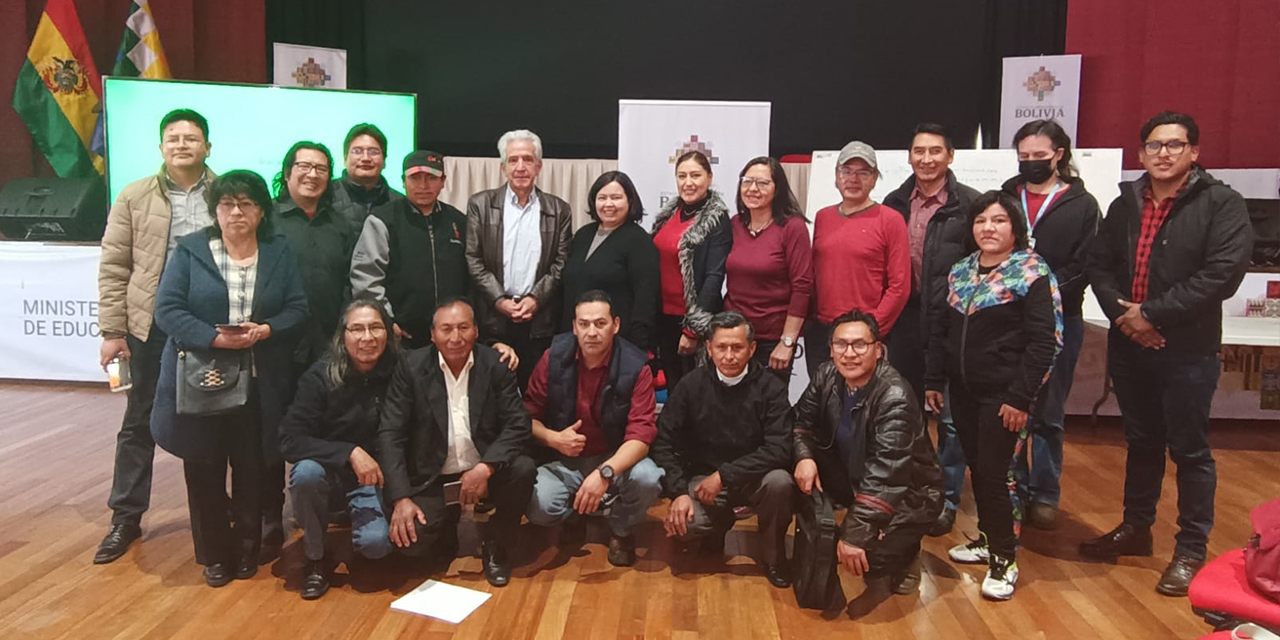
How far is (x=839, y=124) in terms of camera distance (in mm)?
6332

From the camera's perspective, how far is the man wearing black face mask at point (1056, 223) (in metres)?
3.03

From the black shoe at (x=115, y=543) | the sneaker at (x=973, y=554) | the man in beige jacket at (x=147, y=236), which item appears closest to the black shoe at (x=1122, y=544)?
the sneaker at (x=973, y=554)

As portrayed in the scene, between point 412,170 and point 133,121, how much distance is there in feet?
7.87

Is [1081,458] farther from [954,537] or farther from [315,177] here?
[315,177]

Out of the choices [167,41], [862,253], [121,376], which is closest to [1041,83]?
[862,253]

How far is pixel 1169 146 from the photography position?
253cm

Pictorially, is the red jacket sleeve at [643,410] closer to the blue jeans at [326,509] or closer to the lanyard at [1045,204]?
the blue jeans at [326,509]

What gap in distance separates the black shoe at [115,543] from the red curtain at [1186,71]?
6341 millimetres

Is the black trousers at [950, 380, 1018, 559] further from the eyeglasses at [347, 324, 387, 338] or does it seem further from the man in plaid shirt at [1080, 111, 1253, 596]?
the eyeglasses at [347, 324, 387, 338]

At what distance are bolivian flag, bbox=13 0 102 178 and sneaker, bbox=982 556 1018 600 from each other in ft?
19.5

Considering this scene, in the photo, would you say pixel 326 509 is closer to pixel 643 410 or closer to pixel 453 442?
pixel 453 442

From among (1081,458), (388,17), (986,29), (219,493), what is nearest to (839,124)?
(986,29)

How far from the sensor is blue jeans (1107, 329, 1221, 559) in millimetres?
2572

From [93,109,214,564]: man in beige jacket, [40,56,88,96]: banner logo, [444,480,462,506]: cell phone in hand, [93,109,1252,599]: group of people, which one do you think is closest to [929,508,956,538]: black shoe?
[93,109,1252,599]: group of people
